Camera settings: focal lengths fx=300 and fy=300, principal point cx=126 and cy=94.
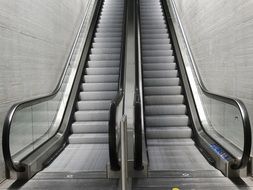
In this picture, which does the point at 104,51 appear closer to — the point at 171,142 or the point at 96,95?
the point at 96,95

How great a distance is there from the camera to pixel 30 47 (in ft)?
16.2

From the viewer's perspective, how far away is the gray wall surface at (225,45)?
4.04 metres

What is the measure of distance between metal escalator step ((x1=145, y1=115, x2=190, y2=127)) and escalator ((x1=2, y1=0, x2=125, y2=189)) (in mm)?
879

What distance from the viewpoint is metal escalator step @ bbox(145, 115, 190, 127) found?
596cm

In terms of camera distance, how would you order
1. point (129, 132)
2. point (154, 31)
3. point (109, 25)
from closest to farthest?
point (129, 132) → point (154, 31) → point (109, 25)

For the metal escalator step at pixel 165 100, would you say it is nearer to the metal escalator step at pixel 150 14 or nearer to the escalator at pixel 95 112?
the escalator at pixel 95 112

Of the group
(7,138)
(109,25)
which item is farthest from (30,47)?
(109,25)

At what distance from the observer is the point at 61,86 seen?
627cm

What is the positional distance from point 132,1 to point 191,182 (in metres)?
7.53

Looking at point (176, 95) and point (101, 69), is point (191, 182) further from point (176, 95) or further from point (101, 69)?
point (101, 69)

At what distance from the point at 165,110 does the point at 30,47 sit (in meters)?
2.92

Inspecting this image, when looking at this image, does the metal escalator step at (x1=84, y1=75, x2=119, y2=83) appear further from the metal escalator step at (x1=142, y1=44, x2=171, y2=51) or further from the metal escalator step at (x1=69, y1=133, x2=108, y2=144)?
the metal escalator step at (x1=69, y1=133, x2=108, y2=144)

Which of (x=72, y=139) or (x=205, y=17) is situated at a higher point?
(x=205, y=17)

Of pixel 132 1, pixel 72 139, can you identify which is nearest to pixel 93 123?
pixel 72 139
